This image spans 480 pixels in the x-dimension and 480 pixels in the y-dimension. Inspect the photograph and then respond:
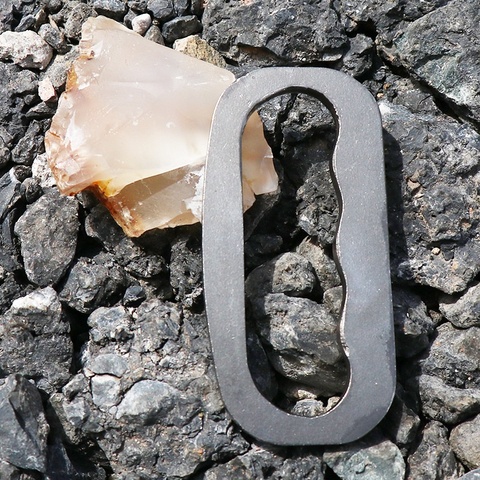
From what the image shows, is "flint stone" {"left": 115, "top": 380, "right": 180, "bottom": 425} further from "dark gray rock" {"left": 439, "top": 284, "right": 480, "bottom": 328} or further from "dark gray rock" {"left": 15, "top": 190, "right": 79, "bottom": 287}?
"dark gray rock" {"left": 439, "top": 284, "right": 480, "bottom": 328}

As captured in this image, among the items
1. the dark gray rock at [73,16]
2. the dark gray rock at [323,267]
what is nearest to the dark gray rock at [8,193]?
the dark gray rock at [73,16]

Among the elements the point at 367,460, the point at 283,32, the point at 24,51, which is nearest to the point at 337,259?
the point at 367,460

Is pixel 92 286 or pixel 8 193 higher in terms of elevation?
pixel 8 193

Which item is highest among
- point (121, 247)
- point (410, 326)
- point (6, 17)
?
point (6, 17)

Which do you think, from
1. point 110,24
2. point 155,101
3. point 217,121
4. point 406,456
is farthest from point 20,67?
point 406,456

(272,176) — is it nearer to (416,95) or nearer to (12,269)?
(416,95)

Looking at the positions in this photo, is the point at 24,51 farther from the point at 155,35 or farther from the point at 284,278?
the point at 284,278
